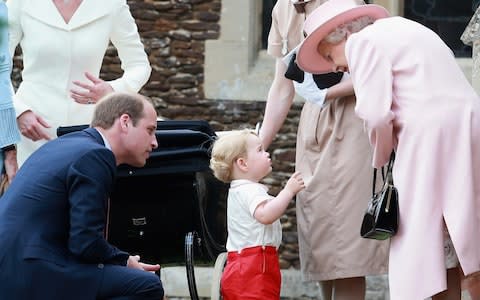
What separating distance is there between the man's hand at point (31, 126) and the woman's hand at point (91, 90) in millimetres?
220

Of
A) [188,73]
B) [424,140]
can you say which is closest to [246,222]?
[424,140]

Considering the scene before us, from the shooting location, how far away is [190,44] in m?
10.4

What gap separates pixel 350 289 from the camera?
7.25 meters

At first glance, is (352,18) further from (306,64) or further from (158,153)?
(158,153)

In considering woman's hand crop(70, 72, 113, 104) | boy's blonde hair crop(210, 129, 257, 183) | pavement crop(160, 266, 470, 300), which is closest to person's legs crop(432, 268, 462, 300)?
boy's blonde hair crop(210, 129, 257, 183)

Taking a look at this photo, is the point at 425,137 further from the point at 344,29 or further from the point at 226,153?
the point at 226,153

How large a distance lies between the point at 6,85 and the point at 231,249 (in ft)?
4.33

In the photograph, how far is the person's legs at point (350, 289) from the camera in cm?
723

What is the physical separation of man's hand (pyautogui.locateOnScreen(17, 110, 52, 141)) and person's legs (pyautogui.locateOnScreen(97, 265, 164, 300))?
122 centimetres

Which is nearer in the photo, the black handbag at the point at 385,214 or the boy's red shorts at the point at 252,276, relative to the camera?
the black handbag at the point at 385,214

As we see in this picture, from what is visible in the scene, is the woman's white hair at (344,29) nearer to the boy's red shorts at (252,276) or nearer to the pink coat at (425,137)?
the pink coat at (425,137)

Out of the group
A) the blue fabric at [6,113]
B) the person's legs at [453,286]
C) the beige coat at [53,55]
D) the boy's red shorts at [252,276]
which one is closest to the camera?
the person's legs at [453,286]

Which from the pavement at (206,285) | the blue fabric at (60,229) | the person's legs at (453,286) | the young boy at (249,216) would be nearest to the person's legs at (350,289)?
the young boy at (249,216)

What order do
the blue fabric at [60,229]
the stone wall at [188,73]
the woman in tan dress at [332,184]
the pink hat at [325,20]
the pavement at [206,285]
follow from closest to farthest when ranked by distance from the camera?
the blue fabric at [60,229] < the pink hat at [325,20] < the woman in tan dress at [332,184] < the pavement at [206,285] < the stone wall at [188,73]
